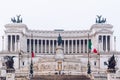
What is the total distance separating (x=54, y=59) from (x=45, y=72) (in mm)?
6783

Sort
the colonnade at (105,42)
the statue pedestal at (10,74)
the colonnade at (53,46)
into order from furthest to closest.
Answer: the colonnade at (53,46) → the colonnade at (105,42) → the statue pedestal at (10,74)

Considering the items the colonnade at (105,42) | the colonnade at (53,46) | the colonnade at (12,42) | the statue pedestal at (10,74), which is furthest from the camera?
the colonnade at (53,46)

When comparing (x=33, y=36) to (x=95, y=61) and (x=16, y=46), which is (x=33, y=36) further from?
(x=95, y=61)

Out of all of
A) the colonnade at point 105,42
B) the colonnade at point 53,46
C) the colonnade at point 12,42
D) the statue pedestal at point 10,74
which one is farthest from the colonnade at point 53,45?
the statue pedestal at point 10,74

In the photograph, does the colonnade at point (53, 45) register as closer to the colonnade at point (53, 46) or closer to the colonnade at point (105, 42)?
the colonnade at point (53, 46)

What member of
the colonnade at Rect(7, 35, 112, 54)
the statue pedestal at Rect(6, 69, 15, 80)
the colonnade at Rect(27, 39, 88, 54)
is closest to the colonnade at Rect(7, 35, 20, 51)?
the colonnade at Rect(7, 35, 112, 54)

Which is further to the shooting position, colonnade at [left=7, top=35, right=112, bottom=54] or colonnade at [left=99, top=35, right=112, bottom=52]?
colonnade at [left=7, top=35, right=112, bottom=54]

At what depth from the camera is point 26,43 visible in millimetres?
135750

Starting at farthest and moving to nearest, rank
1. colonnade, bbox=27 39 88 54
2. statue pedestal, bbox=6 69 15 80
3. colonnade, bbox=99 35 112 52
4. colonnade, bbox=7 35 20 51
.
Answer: colonnade, bbox=27 39 88 54
colonnade, bbox=7 35 20 51
colonnade, bbox=99 35 112 52
statue pedestal, bbox=6 69 15 80

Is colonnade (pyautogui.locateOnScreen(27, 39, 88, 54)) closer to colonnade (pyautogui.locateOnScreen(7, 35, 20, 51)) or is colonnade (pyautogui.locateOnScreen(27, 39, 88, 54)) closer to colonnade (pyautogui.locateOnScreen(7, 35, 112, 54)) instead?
colonnade (pyautogui.locateOnScreen(7, 35, 112, 54))

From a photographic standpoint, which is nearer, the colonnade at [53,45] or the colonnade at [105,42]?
the colonnade at [105,42]

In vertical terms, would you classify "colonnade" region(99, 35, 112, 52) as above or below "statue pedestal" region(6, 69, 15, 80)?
above

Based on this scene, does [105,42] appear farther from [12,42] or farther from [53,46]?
[12,42]

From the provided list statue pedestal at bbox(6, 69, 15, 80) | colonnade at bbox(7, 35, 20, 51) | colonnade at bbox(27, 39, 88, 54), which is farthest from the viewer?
colonnade at bbox(27, 39, 88, 54)
